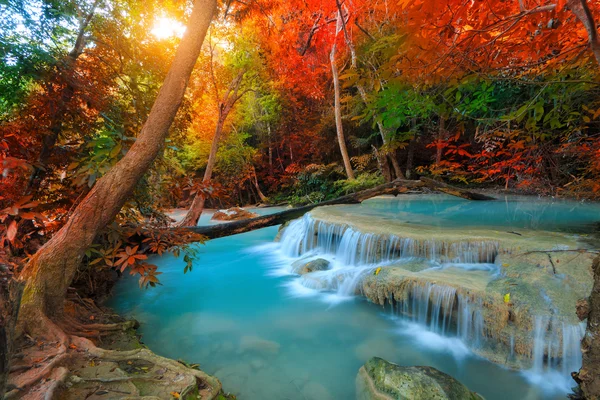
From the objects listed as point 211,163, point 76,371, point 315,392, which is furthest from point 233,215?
point 76,371

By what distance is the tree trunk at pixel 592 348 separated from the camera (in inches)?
64.0

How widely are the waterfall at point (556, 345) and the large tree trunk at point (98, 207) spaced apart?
4344 millimetres

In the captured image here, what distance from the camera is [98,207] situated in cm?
260

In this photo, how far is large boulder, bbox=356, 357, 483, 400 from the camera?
241cm

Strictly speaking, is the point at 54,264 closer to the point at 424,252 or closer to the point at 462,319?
the point at 462,319

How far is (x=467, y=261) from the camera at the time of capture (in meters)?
4.57

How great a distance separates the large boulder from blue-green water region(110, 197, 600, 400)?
0.39m

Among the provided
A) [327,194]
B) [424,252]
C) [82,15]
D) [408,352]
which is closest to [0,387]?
[408,352]

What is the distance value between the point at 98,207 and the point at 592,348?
3.72 m

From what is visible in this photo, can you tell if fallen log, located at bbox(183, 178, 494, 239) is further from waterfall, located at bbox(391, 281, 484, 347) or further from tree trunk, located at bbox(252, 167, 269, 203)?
tree trunk, located at bbox(252, 167, 269, 203)

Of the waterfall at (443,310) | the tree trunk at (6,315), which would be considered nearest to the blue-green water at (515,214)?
the waterfall at (443,310)

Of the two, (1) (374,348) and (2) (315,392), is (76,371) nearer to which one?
(2) (315,392)

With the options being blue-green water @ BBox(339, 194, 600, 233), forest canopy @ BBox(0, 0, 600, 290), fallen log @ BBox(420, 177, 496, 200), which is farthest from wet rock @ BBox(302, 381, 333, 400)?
fallen log @ BBox(420, 177, 496, 200)

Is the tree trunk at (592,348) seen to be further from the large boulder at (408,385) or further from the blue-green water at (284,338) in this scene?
the blue-green water at (284,338)
